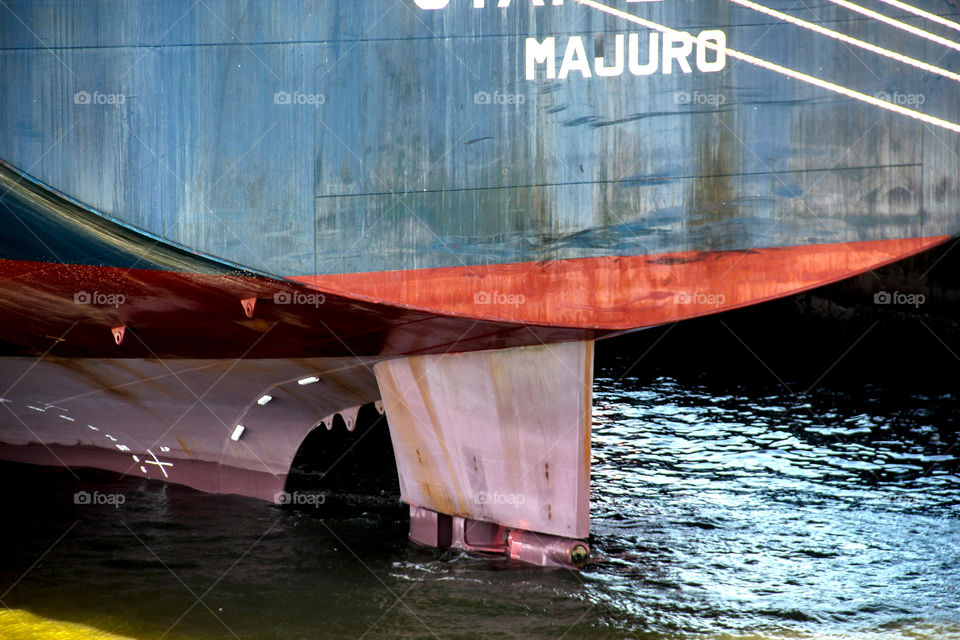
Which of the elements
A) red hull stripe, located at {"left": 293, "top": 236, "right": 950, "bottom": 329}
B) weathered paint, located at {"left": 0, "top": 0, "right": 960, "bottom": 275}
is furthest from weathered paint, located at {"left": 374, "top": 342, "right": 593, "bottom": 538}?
weathered paint, located at {"left": 0, "top": 0, "right": 960, "bottom": 275}

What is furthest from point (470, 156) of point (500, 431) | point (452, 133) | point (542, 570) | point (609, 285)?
point (542, 570)

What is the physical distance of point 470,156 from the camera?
9.43 meters

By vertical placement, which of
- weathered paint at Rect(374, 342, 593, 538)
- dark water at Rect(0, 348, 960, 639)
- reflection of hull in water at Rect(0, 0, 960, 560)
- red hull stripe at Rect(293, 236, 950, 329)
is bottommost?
dark water at Rect(0, 348, 960, 639)

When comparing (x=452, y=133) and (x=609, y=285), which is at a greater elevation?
(x=452, y=133)

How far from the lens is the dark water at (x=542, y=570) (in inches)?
392

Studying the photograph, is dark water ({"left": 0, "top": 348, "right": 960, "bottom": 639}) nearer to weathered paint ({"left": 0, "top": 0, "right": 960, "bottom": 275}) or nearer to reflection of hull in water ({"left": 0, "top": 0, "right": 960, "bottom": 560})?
reflection of hull in water ({"left": 0, "top": 0, "right": 960, "bottom": 560})

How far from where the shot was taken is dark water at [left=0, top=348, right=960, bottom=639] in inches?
392

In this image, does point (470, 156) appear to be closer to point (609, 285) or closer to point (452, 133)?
point (452, 133)

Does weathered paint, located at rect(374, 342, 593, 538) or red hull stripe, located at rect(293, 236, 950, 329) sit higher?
red hull stripe, located at rect(293, 236, 950, 329)

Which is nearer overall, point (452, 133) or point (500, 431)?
point (452, 133)

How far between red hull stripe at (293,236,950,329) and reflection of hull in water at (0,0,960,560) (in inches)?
0.9

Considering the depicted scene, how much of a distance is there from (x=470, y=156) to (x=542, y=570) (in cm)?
488

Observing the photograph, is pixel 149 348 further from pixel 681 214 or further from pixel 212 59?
pixel 681 214

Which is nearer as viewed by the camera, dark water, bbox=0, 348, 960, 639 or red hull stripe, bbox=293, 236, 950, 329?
red hull stripe, bbox=293, 236, 950, 329
